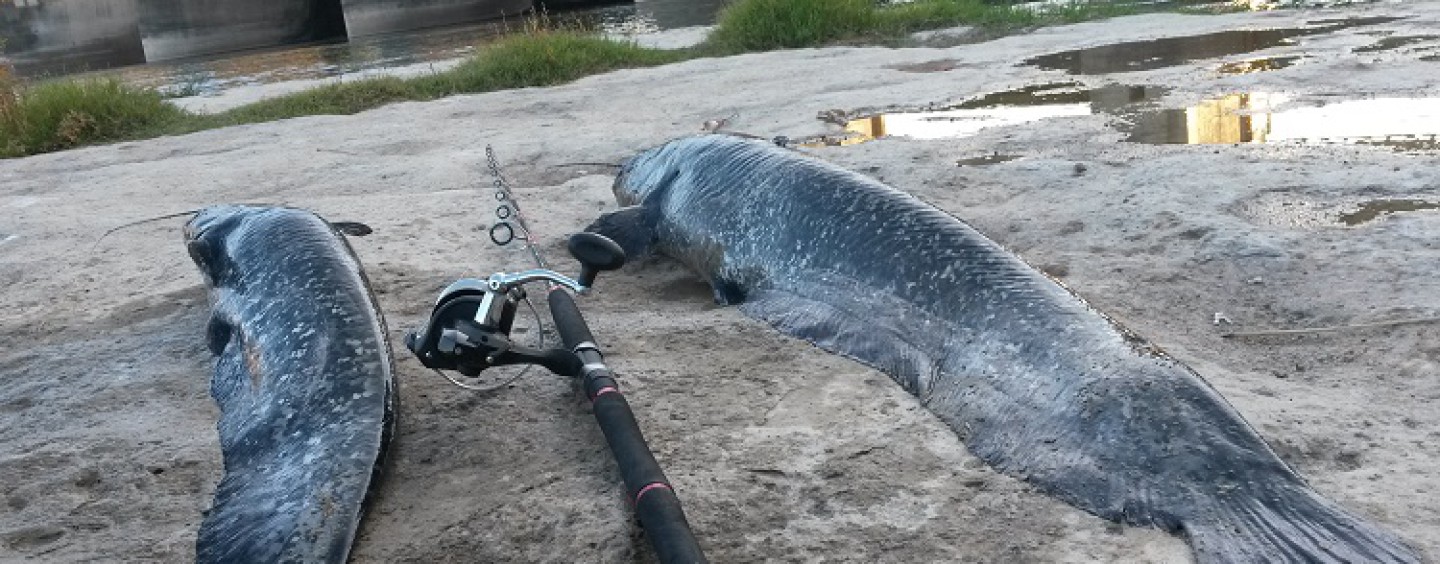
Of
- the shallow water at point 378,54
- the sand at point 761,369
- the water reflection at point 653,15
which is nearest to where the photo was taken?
the sand at point 761,369

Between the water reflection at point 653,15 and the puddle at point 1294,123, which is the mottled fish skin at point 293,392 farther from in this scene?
the water reflection at point 653,15

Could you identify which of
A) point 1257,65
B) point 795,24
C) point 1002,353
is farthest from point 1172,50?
point 1002,353

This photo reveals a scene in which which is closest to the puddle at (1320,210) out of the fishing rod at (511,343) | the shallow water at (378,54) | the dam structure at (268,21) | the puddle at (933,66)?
the fishing rod at (511,343)

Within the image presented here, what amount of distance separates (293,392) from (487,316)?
1.69 feet

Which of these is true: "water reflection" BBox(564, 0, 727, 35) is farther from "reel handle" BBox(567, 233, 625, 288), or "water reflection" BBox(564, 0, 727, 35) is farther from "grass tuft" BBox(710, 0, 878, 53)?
"reel handle" BBox(567, 233, 625, 288)

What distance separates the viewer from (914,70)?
10164 millimetres

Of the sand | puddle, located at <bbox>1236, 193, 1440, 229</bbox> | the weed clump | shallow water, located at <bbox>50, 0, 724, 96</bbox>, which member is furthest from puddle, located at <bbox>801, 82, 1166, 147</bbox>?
shallow water, located at <bbox>50, 0, 724, 96</bbox>

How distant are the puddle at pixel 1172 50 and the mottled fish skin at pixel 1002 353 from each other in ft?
18.3

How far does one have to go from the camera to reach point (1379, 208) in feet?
14.5

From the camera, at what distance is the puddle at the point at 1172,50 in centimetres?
920

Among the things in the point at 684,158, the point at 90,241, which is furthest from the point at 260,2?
the point at 684,158

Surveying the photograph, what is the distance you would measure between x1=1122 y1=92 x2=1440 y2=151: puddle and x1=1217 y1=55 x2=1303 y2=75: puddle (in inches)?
45.0

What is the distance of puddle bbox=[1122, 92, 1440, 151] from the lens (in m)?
5.66

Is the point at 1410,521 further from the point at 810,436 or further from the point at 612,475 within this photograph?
the point at 612,475
